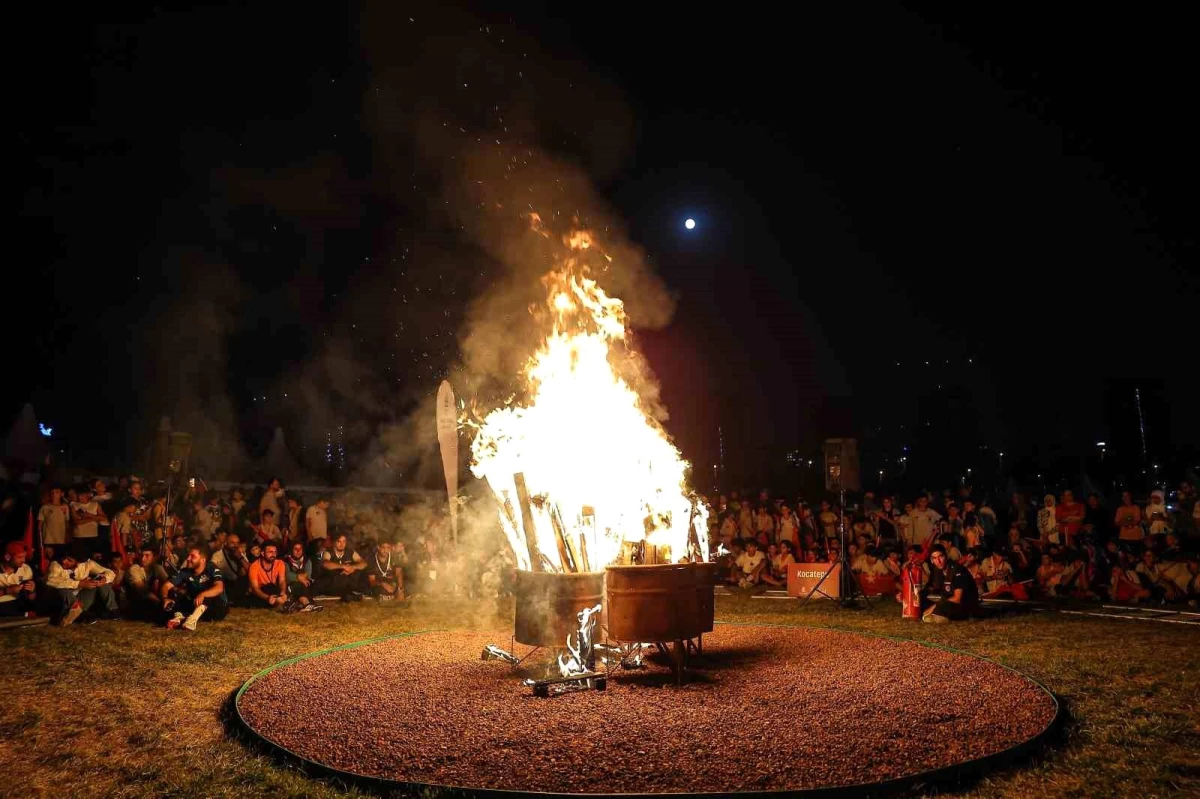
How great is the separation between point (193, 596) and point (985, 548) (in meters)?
13.3

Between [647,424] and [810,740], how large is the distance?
544 cm

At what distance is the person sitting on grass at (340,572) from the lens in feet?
47.5

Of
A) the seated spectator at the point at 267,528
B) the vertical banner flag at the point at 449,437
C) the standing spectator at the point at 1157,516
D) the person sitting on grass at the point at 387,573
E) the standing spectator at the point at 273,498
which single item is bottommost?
the person sitting on grass at the point at 387,573

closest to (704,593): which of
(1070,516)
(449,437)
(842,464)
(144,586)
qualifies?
(842,464)

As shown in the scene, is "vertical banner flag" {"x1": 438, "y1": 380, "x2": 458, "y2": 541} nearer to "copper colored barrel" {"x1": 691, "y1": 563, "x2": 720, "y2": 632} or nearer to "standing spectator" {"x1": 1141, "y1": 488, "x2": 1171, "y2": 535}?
"copper colored barrel" {"x1": 691, "y1": 563, "x2": 720, "y2": 632}

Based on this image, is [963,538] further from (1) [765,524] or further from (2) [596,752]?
(2) [596,752]

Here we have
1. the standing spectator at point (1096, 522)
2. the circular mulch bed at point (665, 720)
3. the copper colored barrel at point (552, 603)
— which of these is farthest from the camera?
the standing spectator at point (1096, 522)

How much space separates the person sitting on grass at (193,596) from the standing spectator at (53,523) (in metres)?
2.13

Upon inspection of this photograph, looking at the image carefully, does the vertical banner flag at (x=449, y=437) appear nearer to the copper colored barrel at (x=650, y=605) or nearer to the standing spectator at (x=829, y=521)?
the copper colored barrel at (x=650, y=605)

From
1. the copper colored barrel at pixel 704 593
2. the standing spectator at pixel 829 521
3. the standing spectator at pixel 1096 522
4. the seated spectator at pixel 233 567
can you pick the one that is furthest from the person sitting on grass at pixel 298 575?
the standing spectator at pixel 1096 522

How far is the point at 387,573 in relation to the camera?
578 inches

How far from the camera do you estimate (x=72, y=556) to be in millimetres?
12102

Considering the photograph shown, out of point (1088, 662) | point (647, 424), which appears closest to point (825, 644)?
point (1088, 662)

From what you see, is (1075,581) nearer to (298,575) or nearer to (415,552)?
(415,552)
